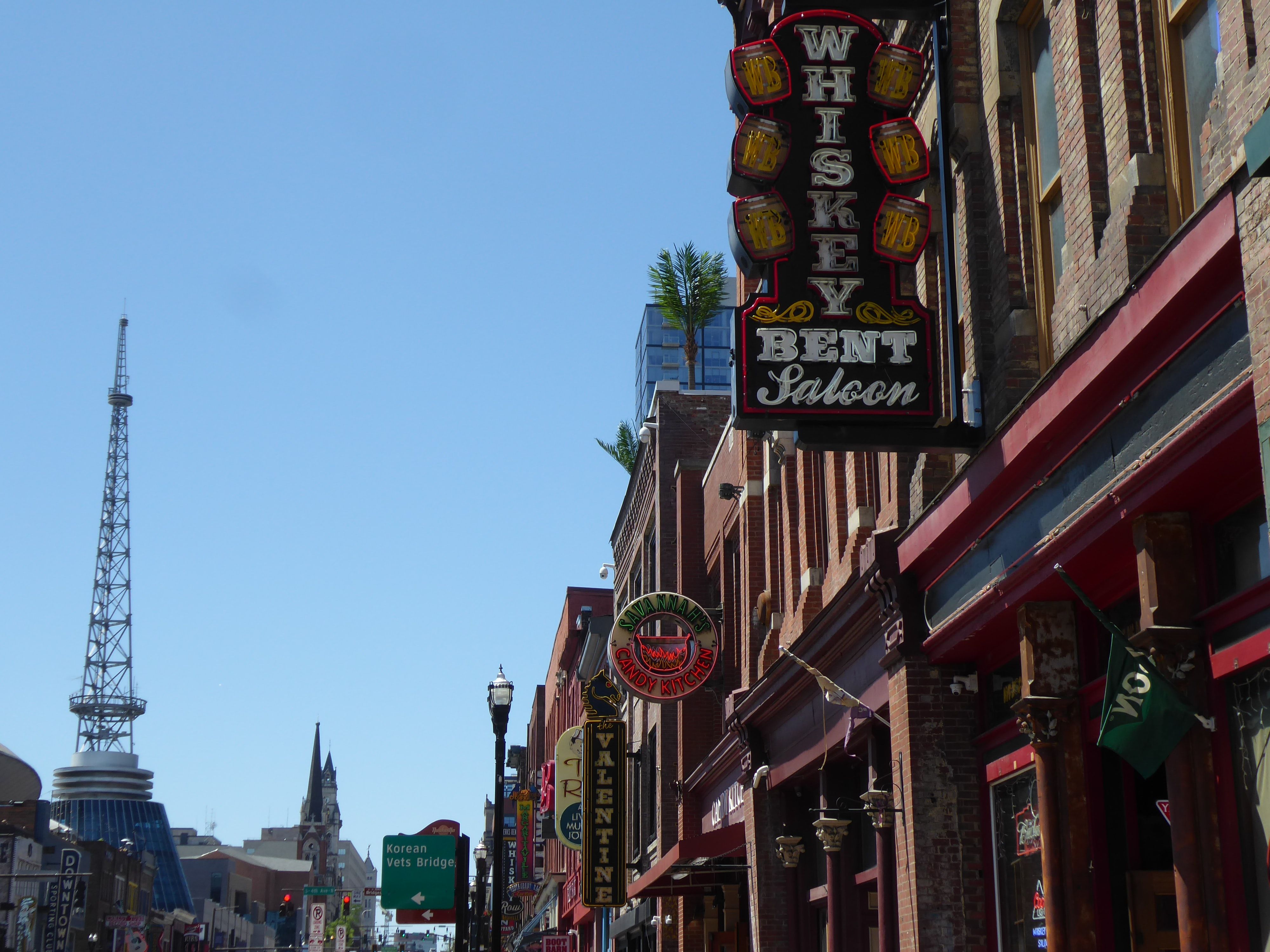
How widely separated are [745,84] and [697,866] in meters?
14.4

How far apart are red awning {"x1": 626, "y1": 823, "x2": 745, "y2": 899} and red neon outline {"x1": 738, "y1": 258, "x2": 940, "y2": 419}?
11.5m

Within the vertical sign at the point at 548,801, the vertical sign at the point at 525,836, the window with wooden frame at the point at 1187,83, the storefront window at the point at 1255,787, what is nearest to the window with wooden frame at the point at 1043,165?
the window with wooden frame at the point at 1187,83

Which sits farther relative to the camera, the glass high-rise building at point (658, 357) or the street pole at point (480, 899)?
the glass high-rise building at point (658, 357)

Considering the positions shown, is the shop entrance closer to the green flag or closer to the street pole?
the green flag

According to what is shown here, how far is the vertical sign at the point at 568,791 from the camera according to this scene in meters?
41.5

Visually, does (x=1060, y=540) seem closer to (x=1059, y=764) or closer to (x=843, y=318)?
(x=1059, y=764)

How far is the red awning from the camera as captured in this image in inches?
931

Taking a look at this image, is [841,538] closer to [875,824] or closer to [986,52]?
[875,824]

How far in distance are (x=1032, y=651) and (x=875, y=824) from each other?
390cm

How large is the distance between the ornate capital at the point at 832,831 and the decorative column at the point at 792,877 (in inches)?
93.4

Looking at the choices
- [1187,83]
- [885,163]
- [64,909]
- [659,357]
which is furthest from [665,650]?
[659,357]

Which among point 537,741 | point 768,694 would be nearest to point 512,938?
point 537,741

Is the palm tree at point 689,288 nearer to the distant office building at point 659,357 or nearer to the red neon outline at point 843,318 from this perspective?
the red neon outline at point 843,318

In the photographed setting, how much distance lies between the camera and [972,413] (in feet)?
42.9
